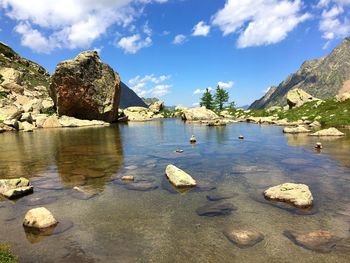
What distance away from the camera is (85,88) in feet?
236

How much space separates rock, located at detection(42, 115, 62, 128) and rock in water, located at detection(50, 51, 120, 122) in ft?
13.1

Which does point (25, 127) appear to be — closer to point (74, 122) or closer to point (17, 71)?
point (74, 122)

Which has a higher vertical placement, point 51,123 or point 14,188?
point 51,123

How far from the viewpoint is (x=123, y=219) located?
13922 mm

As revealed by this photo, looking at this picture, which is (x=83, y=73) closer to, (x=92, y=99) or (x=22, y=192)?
(x=92, y=99)

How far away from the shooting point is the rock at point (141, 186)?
1839 centimetres

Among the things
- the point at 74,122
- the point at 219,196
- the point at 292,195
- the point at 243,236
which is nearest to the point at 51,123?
the point at 74,122

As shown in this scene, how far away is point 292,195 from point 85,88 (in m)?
63.0

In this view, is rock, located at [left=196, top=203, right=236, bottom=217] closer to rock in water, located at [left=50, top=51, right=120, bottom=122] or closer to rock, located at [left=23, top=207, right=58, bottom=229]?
rock, located at [left=23, top=207, right=58, bottom=229]

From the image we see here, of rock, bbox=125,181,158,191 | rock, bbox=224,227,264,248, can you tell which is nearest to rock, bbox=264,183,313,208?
rock, bbox=224,227,264,248

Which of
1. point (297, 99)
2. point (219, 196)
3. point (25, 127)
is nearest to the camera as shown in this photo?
point (219, 196)

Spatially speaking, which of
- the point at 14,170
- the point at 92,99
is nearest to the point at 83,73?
the point at 92,99

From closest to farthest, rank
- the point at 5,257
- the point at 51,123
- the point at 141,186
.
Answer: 1. the point at 5,257
2. the point at 141,186
3. the point at 51,123

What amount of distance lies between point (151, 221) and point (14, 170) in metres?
15.1
